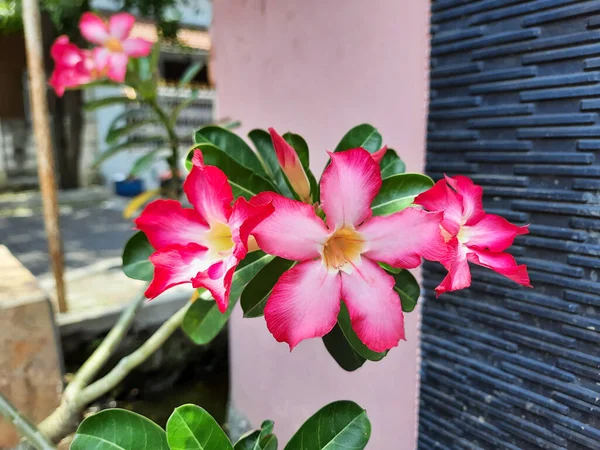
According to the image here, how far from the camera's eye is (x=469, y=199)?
57cm

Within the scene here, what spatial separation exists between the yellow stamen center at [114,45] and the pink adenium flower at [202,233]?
1060mm

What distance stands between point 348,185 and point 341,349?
1.06ft

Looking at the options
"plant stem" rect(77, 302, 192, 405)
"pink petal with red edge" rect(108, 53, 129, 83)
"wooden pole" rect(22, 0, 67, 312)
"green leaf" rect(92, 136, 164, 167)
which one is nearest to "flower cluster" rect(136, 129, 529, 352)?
"plant stem" rect(77, 302, 192, 405)

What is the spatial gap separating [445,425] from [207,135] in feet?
2.57

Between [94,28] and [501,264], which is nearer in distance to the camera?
[501,264]

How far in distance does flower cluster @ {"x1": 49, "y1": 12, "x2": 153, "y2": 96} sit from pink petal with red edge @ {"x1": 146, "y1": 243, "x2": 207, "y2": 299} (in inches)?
43.0

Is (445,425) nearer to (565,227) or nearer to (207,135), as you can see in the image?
(565,227)

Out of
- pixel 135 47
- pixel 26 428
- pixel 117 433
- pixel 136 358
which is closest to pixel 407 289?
pixel 117 433

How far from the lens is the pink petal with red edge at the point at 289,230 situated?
0.46m

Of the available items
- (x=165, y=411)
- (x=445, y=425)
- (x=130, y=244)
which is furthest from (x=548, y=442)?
(x=165, y=411)

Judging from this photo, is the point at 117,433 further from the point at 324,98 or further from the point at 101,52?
the point at 101,52

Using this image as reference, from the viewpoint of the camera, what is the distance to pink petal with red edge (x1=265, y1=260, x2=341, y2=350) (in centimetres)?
46

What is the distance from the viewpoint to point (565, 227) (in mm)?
771

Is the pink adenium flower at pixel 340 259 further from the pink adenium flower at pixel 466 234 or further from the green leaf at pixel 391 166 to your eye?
the green leaf at pixel 391 166
